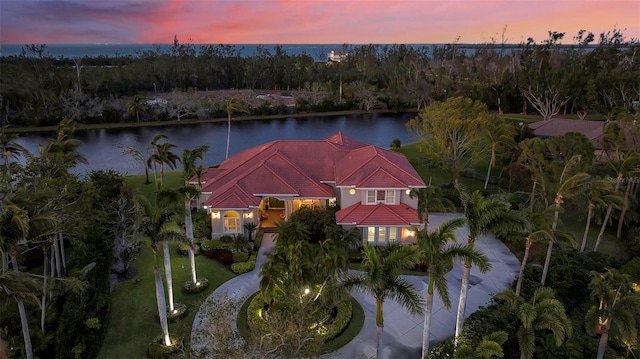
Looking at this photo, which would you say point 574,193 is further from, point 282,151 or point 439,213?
point 282,151

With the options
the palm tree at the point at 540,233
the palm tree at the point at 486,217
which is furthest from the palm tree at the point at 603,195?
the palm tree at the point at 486,217

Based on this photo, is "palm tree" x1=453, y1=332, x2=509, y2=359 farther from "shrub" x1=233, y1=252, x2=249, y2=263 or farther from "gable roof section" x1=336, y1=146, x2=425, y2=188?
"shrub" x1=233, y1=252, x2=249, y2=263

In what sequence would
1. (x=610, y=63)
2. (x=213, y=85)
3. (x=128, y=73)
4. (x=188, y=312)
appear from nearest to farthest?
(x=188, y=312) → (x=610, y=63) → (x=128, y=73) → (x=213, y=85)

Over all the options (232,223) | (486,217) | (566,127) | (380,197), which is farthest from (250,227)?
(566,127)

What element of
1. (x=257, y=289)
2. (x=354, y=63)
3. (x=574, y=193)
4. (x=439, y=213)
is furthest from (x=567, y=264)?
(x=354, y=63)

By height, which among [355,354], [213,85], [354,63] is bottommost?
[355,354]

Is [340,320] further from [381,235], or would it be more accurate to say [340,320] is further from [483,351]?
[381,235]

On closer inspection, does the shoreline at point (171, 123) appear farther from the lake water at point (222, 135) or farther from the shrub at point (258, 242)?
the shrub at point (258, 242)
